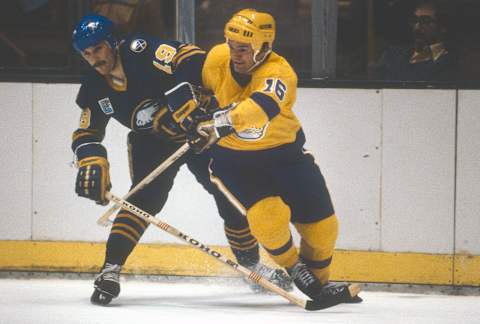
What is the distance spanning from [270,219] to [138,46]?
90 centimetres

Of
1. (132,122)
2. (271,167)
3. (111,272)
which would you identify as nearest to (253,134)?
(271,167)

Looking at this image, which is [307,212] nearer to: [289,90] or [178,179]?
[289,90]

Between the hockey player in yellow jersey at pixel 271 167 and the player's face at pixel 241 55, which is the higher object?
the player's face at pixel 241 55

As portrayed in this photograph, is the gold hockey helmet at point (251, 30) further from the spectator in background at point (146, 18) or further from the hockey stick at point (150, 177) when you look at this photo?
the spectator in background at point (146, 18)

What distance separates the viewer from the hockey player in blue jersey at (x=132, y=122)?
5.10 metres

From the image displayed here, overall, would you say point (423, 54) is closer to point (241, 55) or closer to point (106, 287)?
point (241, 55)

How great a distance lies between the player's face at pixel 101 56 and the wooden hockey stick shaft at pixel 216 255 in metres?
0.49

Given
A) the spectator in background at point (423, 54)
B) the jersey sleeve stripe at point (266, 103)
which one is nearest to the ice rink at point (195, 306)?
the jersey sleeve stripe at point (266, 103)

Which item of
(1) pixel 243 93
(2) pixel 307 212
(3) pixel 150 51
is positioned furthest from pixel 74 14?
(2) pixel 307 212

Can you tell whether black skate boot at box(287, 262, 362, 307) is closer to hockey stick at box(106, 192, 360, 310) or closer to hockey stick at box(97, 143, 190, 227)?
hockey stick at box(106, 192, 360, 310)

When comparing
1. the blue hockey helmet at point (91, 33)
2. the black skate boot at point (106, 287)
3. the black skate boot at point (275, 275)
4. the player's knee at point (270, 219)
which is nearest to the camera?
the player's knee at point (270, 219)

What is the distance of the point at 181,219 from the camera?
572 centimetres

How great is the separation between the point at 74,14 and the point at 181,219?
1.02m

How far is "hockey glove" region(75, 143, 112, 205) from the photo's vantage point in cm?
506
